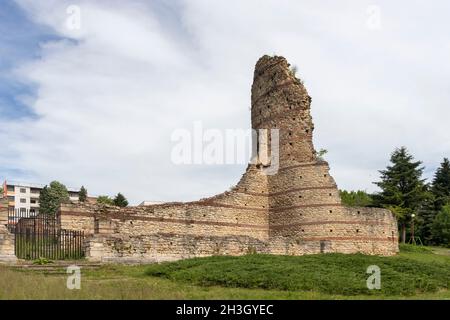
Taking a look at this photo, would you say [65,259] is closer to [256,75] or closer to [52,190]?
[256,75]

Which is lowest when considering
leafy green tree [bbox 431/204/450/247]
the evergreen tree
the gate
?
leafy green tree [bbox 431/204/450/247]

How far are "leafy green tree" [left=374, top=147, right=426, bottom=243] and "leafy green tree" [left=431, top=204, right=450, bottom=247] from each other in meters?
2.50

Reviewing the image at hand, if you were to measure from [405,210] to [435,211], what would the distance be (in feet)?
32.4

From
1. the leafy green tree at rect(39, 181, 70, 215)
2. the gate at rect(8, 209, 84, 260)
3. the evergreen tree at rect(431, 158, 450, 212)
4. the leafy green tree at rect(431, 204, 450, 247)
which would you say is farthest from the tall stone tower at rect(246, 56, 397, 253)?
the leafy green tree at rect(39, 181, 70, 215)

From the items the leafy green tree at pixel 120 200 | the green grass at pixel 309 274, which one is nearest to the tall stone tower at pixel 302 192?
the green grass at pixel 309 274

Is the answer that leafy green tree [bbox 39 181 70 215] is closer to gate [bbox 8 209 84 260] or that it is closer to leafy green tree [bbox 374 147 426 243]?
leafy green tree [bbox 374 147 426 243]

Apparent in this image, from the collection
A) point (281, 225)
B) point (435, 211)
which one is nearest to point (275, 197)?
point (281, 225)

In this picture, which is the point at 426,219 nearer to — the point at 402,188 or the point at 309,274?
the point at 402,188

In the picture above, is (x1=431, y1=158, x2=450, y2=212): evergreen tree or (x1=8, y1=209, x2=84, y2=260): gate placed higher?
(x1=431, y1=158, x2=450, y2=212): evergreen tree

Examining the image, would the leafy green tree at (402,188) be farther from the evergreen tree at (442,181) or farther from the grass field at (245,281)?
the grass field at (245,281)

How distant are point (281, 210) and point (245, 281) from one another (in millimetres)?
15156

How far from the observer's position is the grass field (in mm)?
9352

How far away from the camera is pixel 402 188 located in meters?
40.0
